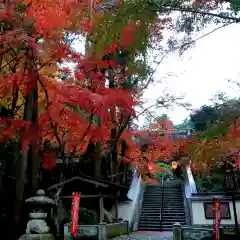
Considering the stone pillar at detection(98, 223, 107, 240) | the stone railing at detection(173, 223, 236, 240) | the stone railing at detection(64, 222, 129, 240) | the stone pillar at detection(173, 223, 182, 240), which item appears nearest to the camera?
the stone railing at detection(173, 223, 236, 240)

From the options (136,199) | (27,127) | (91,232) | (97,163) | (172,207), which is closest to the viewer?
(91,232)

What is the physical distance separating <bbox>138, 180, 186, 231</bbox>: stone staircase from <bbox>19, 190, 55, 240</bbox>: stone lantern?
8260 mm

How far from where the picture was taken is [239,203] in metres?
17.4

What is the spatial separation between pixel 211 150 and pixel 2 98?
34.3 ft

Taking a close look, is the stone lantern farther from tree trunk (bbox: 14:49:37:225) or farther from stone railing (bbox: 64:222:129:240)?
tree trunk (bbox: 14:49:37:225)

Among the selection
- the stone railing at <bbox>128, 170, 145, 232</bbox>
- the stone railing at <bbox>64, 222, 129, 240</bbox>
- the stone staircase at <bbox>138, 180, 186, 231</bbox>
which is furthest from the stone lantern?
the stone staircase at <bbox>138, 180, 186, 231</bbox>

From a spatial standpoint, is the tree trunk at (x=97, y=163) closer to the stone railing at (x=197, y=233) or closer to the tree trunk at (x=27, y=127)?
the tree trunk at (x=27, y=127)

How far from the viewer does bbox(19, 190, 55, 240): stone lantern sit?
38.4 feet

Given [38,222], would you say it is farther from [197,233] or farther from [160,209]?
[160,209]

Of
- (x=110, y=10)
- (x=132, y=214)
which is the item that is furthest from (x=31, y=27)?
(x=132, y=214)

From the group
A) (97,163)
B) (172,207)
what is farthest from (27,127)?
(172,207)

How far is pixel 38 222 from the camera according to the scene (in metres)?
12.0

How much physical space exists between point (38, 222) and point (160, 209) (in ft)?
34.4

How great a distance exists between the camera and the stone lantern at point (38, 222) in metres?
11.7
